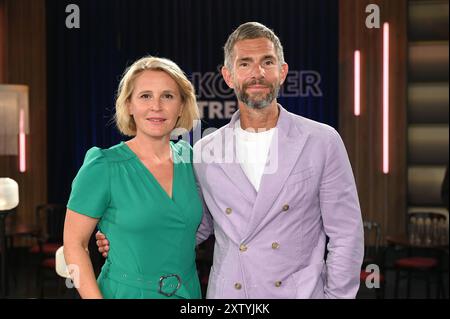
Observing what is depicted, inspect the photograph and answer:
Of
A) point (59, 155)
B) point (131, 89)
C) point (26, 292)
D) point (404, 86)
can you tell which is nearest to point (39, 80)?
point (59, 155)

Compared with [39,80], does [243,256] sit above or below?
below

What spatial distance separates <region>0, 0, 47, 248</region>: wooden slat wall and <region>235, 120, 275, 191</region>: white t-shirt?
5083 mm

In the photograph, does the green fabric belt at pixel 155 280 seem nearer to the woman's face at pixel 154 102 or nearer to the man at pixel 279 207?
the man at pixel 279 207

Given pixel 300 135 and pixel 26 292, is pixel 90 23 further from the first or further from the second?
pixel 300 135

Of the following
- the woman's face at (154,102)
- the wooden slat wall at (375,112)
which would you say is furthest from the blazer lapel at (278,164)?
the wooden slat wall at (375,112)

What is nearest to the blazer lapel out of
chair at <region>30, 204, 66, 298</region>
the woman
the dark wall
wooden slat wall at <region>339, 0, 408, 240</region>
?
the woman

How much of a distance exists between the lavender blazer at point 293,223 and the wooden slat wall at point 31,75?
5159 millimetres

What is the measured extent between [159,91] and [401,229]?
507 centimetres

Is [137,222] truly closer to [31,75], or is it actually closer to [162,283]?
[162,283]

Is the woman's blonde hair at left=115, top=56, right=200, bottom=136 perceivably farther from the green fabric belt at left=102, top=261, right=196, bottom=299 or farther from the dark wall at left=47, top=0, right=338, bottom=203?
the dark wall at left=47, top=0, right=338, bottom=203

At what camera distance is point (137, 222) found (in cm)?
166

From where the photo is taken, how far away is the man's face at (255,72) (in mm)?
1756

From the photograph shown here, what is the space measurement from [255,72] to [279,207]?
38 cm
